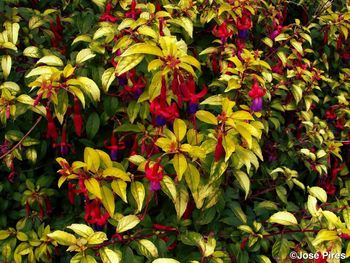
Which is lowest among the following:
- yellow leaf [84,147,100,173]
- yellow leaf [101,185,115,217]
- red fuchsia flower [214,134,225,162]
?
yellow leaf [101,185,115,217]

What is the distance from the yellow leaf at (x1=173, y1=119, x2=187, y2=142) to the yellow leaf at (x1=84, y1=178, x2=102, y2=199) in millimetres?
383

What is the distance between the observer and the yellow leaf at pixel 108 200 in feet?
4.84

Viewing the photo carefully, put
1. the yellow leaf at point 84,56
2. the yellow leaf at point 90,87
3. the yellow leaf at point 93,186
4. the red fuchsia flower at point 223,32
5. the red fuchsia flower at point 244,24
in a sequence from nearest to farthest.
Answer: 1. the yellow leaf at point 93,186
2. the yellow leaf at point 90,87
3. the yellow leaf at point 84,56
4. the red fuchsia flower at point 223,32
5. the red fuchsia flower at point 244,24

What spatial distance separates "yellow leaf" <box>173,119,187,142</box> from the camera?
157 cm

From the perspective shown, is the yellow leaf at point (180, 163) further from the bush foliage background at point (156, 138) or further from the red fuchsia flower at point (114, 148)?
the red fuchsia flower at point (114, 148)

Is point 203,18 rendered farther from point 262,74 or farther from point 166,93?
point 166,93

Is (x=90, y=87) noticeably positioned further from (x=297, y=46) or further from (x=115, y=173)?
(x=297, y=46)

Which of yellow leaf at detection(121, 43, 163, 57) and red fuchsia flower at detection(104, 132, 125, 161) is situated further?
red fuchsia flower at detection(104, 132, 125, 161)

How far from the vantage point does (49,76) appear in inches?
64.5

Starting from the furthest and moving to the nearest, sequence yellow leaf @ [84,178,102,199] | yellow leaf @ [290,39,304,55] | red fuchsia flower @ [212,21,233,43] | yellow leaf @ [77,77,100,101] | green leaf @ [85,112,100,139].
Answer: yellow leaf @ [290,39,304,55] → red fuchsia flower @ [212,21,233,43] → green leaf @ [85,112,100,139] → yellow leaf @ [77,77,100,101] → yellow leaf @ [84,178,102,199]

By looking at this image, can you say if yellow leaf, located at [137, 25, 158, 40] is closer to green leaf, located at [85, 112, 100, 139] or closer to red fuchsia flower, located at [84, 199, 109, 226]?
green leaf, located at [85, 112, 100, 139]

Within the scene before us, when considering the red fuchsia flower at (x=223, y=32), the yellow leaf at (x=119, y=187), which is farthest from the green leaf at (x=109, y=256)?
the red fuchsia flower at (x=223, y=32)

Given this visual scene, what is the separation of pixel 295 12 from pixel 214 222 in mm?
2160

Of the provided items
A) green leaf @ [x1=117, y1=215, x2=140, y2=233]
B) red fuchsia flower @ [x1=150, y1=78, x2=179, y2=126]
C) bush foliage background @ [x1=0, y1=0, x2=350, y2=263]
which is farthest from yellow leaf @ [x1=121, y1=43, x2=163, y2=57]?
green leaf @ [x1=117, y1=215, x2=140, y2=233]
